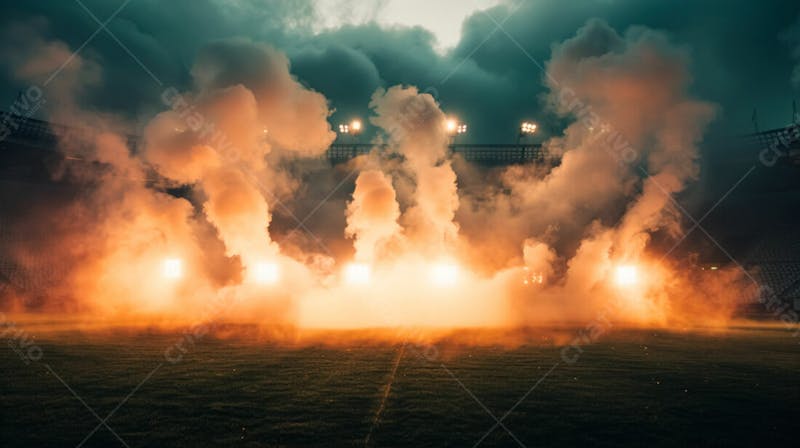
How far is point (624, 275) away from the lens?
82.0 feet

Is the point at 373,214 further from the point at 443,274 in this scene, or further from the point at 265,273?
the point at 265,273

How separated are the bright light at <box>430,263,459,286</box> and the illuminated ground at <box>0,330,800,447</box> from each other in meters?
12.2

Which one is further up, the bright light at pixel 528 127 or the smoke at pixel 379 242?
the bright light at pixel 528 127

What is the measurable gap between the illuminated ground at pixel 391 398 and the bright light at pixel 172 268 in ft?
50.6

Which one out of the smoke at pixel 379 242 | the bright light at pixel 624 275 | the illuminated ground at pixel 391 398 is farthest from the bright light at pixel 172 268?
the bright light at pixel 624 275

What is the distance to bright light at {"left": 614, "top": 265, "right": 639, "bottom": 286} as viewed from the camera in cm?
2483

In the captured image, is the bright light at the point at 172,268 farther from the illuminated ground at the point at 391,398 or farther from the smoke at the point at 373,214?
the illuminated ground at the point at 391,398

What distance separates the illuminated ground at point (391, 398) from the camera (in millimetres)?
6047

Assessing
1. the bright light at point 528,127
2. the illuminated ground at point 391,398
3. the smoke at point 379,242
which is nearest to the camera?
the illuminated ground at point 391,398

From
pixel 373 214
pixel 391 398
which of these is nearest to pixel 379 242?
pixel 373 214

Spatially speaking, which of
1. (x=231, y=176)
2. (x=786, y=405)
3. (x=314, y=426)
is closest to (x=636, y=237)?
(x=786, y=405)

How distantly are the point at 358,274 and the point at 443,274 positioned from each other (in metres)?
4.73

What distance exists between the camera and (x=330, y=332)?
15.7 m

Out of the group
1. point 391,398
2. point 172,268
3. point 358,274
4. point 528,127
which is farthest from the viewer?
point 528,127
